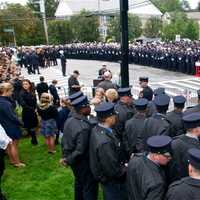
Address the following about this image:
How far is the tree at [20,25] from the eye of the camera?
63750 mm

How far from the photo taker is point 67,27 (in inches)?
2537

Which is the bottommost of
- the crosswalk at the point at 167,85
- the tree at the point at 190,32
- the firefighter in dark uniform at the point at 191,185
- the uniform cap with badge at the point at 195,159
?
the tree at the point at 190,32

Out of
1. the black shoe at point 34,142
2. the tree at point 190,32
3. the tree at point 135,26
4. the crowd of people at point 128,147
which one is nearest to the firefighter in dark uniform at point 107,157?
the crowd of people at point 128,147

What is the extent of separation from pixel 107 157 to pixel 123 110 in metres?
2.34

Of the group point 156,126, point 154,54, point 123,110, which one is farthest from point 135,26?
point 156,126

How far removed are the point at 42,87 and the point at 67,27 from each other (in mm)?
51221

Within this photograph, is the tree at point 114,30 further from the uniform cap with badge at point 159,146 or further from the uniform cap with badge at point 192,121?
the uniform cap with badge at point 159,146

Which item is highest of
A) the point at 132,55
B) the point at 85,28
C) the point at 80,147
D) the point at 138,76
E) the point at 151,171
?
the point at 151,171

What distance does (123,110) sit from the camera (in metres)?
7.54

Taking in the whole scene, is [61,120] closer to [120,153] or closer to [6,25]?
[120,153]

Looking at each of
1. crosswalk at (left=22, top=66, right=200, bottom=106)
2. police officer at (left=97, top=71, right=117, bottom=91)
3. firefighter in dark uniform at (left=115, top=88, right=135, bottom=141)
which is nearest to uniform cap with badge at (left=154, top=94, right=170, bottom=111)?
firefighter in dark uniform at (left=115, top=88, right=135, bottom=141)

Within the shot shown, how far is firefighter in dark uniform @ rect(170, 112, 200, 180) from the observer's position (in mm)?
4852

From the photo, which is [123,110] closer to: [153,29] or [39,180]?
[39,180]

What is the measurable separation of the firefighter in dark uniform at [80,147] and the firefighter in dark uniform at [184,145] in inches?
58.7
